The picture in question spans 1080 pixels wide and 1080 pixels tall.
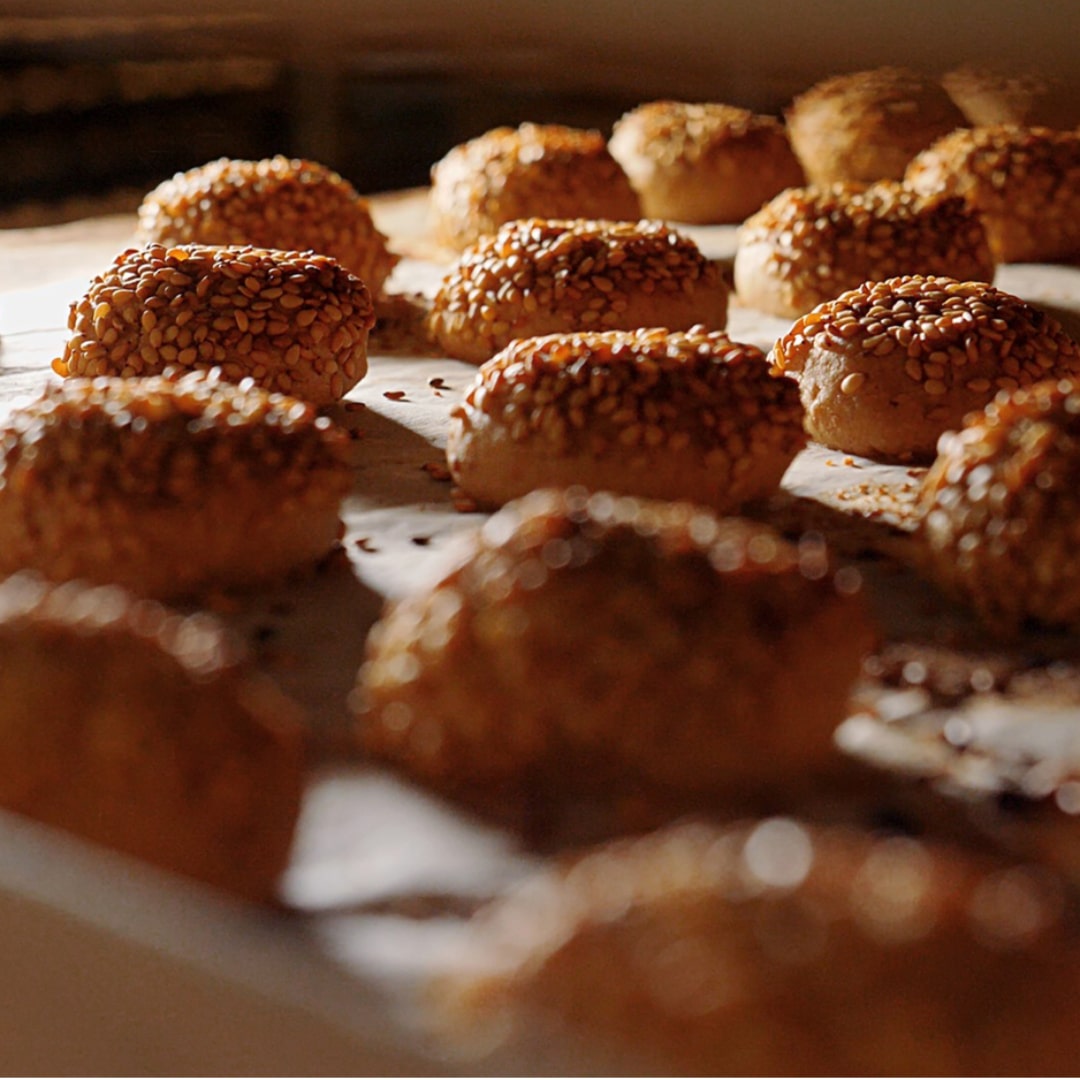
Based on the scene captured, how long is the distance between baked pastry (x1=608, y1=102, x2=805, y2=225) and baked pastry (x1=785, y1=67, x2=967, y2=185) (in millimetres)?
145

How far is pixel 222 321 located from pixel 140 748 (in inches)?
53.2

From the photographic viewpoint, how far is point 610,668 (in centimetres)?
112

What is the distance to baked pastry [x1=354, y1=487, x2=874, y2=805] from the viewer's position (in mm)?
1123

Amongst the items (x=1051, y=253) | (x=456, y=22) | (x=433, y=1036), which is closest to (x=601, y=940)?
(x=433, y=1036)

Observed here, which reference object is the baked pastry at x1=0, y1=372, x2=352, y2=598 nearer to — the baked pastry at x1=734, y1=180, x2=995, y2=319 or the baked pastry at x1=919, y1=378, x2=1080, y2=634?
the baked pastry at x1=919, y1=378, x2=1080, y2=634

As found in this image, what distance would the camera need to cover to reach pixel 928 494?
1.63 metres

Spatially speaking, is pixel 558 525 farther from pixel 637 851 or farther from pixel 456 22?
pixel 456 22

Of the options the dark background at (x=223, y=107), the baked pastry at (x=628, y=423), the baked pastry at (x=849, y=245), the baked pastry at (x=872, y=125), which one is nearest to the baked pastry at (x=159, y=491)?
the baked pastry at (x=628, y=423)

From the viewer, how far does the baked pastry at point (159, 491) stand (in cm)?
154

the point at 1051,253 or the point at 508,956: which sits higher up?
the point at 508,956

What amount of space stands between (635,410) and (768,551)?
2.05 feet

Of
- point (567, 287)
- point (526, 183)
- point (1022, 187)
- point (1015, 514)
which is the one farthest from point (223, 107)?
point (1015, 514)

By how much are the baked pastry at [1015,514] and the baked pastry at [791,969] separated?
851mm

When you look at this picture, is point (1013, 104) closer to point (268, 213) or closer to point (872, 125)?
point (872, 125)
